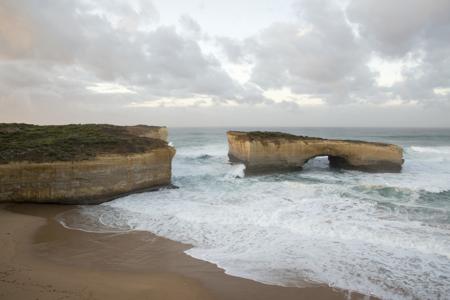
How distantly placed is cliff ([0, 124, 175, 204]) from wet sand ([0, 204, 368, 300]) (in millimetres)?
2587

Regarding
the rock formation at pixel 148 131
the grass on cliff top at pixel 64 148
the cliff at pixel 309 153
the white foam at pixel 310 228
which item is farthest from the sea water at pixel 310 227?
the rock formation at pixel 148 131

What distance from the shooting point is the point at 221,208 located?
1146 cm

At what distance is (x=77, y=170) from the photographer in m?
11.8

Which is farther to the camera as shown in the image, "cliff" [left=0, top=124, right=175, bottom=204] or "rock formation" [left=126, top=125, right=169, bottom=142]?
"rock formation" [left=126, top=125, right=169, bottom=142]

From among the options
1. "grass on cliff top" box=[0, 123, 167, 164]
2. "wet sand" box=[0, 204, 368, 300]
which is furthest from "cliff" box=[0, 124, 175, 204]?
"wet sand" box=[0, 204, 368, 300]

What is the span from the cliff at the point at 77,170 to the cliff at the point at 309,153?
7.11m

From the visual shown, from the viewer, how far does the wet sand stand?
5812 mm

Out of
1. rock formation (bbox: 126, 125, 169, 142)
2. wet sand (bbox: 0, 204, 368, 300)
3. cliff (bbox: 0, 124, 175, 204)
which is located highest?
rock formation (bbox: 126, 125, 169, 142)

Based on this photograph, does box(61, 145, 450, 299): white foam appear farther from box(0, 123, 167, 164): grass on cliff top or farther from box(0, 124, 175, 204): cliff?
box(0, 123, 167, 164): grass on cliff top

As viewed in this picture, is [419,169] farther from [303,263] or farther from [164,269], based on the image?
[164,269]

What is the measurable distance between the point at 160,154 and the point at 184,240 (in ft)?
21.9

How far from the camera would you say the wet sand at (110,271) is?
581cm

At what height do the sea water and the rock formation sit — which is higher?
the rock formation

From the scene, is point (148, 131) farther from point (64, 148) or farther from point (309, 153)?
point (309, 153)
